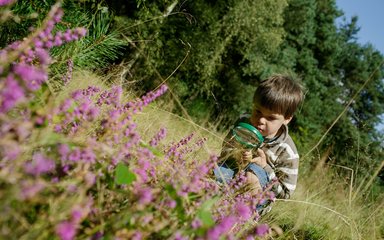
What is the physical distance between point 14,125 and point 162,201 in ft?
1.16

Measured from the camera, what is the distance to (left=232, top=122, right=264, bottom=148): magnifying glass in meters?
2.68

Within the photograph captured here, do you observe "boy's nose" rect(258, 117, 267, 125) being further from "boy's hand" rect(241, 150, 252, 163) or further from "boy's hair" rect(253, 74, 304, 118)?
"boy's hand" rect(241, 150, 252, 163)

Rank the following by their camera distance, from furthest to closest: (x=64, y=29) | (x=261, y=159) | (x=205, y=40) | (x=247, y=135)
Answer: (x=205, y=40)
(x=261, y=159)
(x=247, y=135)
(x=64, y=29)

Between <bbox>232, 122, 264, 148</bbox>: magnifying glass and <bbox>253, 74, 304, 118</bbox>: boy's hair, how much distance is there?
0.73 m

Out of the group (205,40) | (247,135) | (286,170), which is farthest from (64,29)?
(205,40)

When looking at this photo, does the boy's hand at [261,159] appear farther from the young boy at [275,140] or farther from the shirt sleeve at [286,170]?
the shirt sleeve at [286,170]

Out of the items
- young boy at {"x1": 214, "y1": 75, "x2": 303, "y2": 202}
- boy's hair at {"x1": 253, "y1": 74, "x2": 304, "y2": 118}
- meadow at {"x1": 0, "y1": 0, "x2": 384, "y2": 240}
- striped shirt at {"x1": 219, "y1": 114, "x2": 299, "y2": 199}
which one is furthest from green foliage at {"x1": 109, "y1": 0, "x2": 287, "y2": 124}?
meadow at {"x1": 0, "y1": 0, "x2": 384, "y2": 240}

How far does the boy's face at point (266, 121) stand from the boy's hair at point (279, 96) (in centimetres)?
4

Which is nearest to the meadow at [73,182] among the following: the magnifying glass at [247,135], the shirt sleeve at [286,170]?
the magnifying glass at [247,135]

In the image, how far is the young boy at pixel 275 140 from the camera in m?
3.02

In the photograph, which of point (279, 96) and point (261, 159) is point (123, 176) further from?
point (279, 96)

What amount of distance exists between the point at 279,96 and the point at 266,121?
0.31 m

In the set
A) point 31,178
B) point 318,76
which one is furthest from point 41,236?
point 318,76

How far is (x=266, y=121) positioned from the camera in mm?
3268
